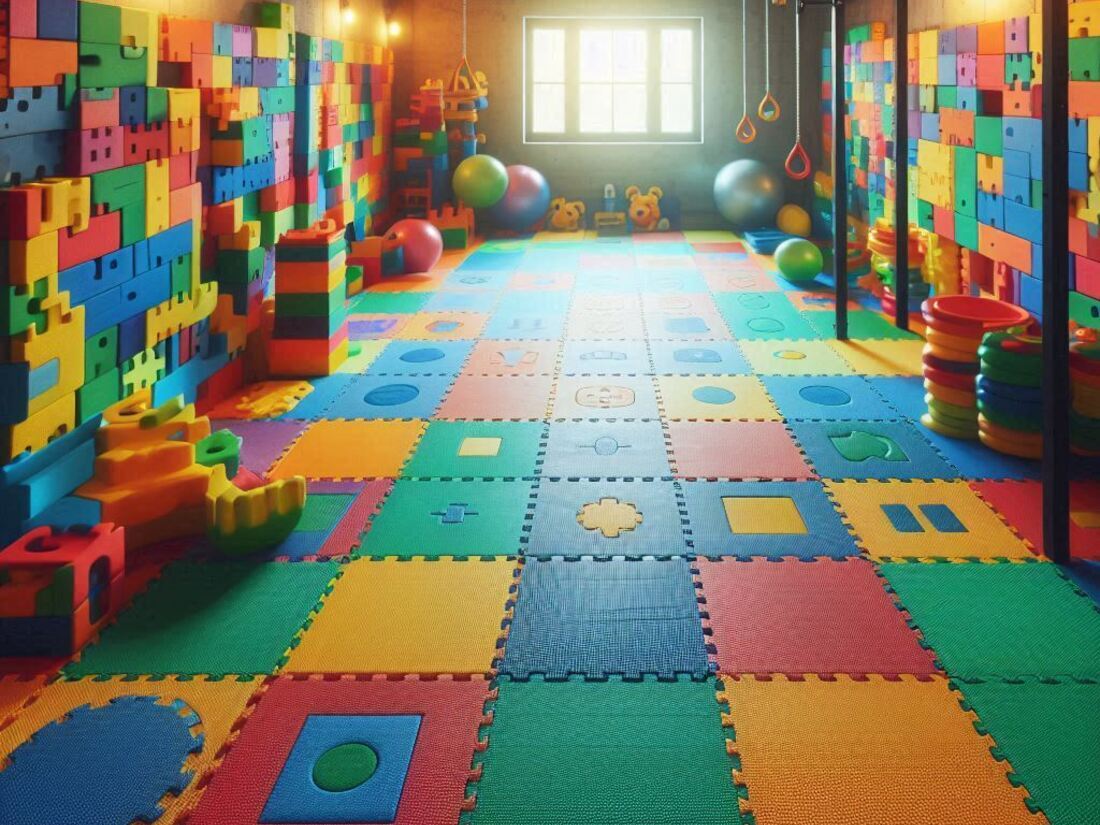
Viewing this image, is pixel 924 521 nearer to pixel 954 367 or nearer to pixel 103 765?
pixel 954 367

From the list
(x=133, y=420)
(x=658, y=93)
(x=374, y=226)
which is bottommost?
(x=133, y=420)

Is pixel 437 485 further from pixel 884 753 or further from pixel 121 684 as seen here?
pixel 884 753

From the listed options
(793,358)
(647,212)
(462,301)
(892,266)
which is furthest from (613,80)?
(793,358)

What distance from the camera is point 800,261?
6.18 meters

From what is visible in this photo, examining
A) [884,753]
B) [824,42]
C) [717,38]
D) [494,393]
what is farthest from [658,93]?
[884,753]

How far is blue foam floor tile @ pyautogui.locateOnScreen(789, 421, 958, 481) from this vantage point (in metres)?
3.24

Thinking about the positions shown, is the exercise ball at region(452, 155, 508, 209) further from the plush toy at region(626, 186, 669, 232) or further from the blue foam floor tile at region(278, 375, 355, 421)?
the blue foam floor tile at region(278, 375, 355, 421)

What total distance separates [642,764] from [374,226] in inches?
260

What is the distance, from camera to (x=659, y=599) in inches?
96.1

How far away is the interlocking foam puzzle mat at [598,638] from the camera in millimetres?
1770

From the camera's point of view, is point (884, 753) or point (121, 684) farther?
point (121, 684)

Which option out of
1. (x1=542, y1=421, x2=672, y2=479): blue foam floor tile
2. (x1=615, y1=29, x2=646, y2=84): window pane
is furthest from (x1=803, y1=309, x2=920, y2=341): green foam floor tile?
(x1=615, y1=29, x2=646, y2=84): window pane

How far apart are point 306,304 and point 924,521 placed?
279cm

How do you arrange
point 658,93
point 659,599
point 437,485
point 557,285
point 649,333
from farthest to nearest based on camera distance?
point 658,93 → point 557,285 → point 649,333 → point 437,485 → point 659,599
